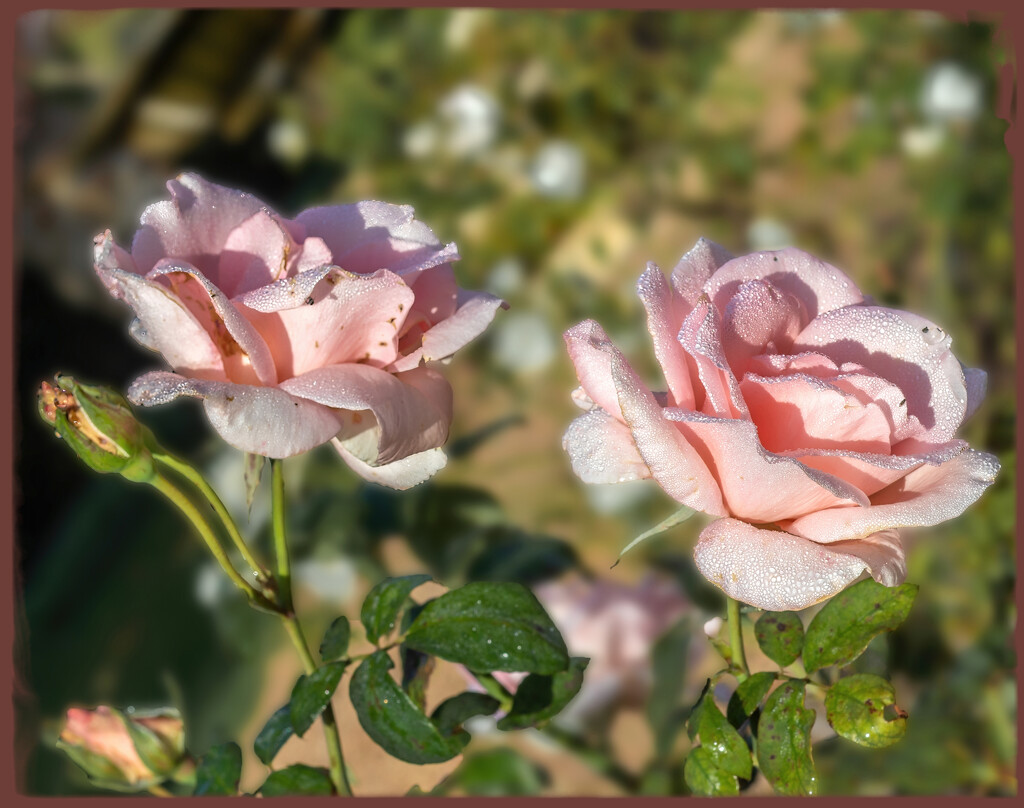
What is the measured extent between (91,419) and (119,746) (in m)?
0.11

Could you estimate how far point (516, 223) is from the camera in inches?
36.1

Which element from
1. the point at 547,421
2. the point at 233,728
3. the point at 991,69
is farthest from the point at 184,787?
the point at 991,69

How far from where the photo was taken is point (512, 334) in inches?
34.7

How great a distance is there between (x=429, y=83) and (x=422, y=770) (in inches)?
31.5

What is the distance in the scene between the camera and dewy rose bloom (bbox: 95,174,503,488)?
0.68ft

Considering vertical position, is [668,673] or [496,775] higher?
[668,673]

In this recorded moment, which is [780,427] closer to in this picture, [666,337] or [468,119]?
[666,337]

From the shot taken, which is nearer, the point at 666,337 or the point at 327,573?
the point at 666,337

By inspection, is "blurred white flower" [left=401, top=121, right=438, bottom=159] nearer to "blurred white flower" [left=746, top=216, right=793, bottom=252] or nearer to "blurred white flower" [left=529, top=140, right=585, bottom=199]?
"blurred white flower" [left=529, top=140, right=585, bottom=199]

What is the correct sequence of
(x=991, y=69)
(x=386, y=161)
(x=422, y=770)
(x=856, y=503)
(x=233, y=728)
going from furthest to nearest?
(x=386, y=161), (x=991, y=69), (x=233, y=728), (x=422, y=770), (x=856, y=503)

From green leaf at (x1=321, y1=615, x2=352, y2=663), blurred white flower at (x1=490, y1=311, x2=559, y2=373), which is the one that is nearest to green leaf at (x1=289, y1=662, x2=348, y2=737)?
green leaf at (x1=321, y1=615, x2=352, y2=663)

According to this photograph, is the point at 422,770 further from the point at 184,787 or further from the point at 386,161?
the point at 386,161

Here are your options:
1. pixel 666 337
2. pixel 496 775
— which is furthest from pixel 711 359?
pixel 496 775

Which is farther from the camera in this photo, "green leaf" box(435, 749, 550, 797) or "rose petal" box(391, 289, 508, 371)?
"green leaf" box(435, 749, 550, 797)
